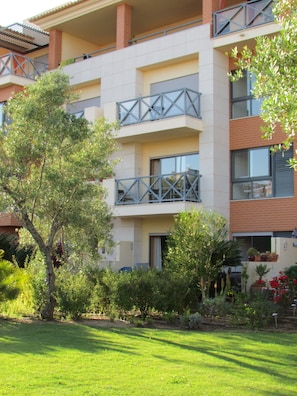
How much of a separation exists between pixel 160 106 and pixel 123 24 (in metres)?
4.60

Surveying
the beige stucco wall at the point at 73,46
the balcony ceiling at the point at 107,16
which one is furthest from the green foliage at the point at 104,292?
the beige stucco wall at the point at 73,46

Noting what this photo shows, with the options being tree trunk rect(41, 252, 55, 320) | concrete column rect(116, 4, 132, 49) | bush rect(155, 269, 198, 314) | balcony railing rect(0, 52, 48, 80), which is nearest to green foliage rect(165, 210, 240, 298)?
bush rect(155, 269, 198, 314)

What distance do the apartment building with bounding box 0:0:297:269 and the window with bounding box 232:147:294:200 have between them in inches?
1.4

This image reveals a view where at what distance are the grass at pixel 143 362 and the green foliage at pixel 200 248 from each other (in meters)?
3.30

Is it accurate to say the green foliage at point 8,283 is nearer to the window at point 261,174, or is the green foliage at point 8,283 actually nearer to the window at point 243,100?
the window at point 261,174

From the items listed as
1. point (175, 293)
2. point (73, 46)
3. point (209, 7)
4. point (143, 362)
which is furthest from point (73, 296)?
point (73, 46)

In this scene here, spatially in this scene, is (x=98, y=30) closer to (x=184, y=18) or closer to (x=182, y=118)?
(x=184, y=18)

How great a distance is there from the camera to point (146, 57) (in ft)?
73.9

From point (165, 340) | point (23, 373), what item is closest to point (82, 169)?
point (165, 340)

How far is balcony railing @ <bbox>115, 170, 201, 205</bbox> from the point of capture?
19953mm

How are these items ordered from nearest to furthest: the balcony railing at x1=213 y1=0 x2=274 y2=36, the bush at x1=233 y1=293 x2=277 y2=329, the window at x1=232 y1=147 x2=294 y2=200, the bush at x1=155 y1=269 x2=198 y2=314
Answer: the bush at x1=233 y1=293 x2=277 y2=329
the bush at x1=155 y1=269 x2=198 y2=314
the window at x1=232 y1=147 x2=294 y2=200
the balcony railing at x1=213 y1=0 x2=274 y2=36

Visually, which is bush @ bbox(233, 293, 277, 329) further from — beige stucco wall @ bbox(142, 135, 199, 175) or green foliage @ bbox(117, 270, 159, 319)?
beige stucco wall @ bbox(142, 135, 199, 175)

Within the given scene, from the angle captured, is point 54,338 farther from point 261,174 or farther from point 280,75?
point 261,174

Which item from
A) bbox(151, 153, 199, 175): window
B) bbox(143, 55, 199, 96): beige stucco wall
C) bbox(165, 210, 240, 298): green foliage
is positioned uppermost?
bbox(143, 55, 199, 96): beige stucco wall
